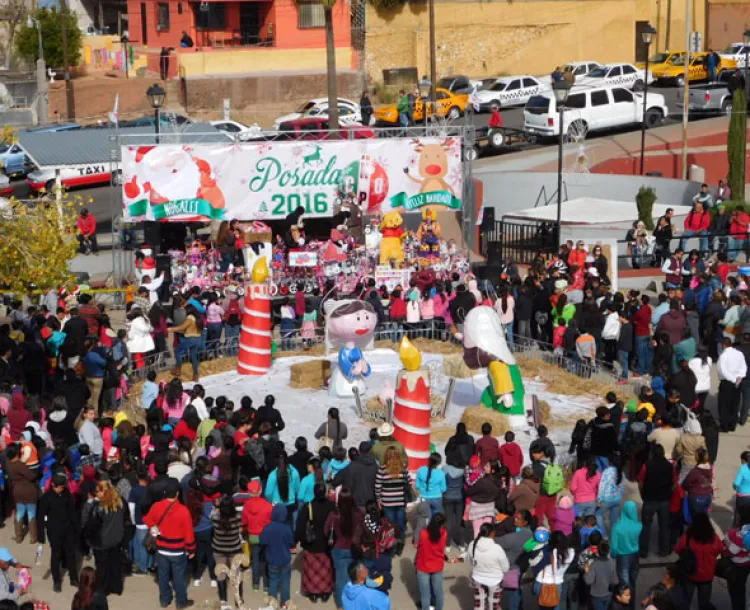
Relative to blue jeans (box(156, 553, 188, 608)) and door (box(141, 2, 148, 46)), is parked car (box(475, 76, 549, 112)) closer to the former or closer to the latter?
door (box(141, 2, 148, 46))

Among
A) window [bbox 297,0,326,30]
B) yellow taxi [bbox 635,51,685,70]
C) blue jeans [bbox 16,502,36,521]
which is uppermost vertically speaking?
window [bbox 297,0,326,30]

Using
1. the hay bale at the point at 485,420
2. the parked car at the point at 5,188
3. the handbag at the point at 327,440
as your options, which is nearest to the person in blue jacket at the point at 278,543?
the handbag at the point at 327,440

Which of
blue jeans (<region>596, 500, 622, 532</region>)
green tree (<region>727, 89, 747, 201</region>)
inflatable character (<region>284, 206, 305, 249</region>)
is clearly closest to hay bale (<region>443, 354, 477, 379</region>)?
inflatable character (<region>284, 206, 305, 249</region>)

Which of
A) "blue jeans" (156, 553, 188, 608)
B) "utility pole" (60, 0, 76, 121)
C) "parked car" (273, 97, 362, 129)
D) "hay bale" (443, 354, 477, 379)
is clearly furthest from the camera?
"utility pole" (60, 0, 76, 121)

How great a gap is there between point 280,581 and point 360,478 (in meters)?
1.28

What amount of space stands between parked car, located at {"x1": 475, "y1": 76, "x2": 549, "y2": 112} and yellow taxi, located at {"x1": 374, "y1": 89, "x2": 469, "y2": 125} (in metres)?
0.96

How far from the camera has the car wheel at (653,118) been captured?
41.0 meters

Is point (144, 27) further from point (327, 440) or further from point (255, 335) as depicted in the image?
point (327, 440)

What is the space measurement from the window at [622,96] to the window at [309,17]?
12.9 m

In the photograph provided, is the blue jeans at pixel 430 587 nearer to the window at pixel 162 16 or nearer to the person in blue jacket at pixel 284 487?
the person in blue jacket at pixel 284 487

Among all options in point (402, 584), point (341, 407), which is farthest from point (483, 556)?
point (341, 407)

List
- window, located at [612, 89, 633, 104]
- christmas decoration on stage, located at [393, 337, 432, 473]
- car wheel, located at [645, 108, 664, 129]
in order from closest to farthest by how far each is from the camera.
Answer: christmas decoration on stage, located at [393, 337, 432, 473] → window, located at [612, 89, 633, 104] → car wheel, located at [645, 108, 664, 129]

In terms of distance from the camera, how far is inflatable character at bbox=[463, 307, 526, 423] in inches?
723

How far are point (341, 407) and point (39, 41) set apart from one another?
32447mm
